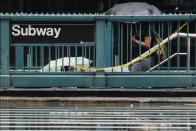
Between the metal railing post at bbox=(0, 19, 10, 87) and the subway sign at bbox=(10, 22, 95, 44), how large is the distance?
0.37m

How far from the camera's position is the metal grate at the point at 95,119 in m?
7.86

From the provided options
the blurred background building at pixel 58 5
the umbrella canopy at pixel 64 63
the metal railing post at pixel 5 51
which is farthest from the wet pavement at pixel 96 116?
the blurred background building at pixel 58 5

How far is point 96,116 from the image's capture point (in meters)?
9.05

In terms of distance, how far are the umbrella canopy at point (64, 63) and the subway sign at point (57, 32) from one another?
1.35 feet

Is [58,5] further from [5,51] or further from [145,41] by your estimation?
[145,41]

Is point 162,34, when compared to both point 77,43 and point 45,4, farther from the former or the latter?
point 45,4

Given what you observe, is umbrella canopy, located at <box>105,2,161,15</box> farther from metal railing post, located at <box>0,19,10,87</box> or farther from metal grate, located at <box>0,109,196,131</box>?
metal grate, located at <box>0,109,196,131</box>

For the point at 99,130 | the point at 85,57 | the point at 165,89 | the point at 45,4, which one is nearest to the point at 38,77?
the point at 85,57

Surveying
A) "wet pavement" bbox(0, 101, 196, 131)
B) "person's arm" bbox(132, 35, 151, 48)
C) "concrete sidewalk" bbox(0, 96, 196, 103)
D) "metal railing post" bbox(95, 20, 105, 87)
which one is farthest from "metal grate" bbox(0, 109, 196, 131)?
"person's arm" bbox(132, 35, 151, 48)

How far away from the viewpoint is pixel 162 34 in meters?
12.0

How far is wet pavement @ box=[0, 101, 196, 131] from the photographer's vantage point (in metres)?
7.90

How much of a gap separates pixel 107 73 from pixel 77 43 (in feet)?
3.01

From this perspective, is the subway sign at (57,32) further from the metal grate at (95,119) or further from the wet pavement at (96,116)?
the metal grate at (95,119)

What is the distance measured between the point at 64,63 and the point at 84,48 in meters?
0.58
